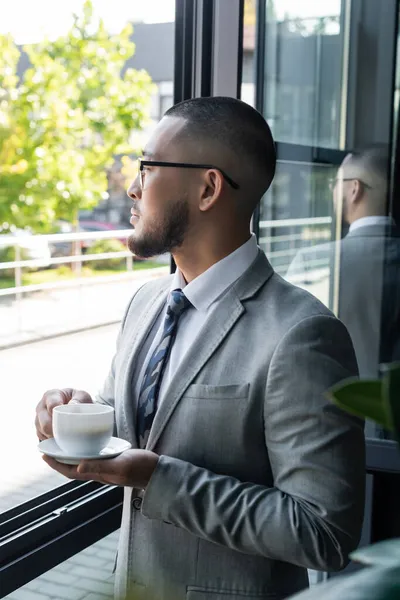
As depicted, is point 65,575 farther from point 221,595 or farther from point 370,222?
point 370,222

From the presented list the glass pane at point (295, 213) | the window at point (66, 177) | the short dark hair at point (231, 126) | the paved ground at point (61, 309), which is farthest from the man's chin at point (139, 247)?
the paved ground at point (61, 309)

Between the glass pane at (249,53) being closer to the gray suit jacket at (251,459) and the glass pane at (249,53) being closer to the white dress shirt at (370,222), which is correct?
the white dress shirt at (370,222)

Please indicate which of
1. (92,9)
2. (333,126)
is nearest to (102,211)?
(92,9)

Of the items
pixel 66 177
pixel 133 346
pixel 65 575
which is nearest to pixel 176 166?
pixel 133 346

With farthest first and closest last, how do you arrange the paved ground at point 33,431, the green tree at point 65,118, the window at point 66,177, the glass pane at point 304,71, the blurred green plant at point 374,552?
the green tree at point 65,118
the window at point 66,177
the glass pane at point 304,71
the paved ground at point 33,431
the blurred green plant at point 374,552

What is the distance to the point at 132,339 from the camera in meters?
1.54

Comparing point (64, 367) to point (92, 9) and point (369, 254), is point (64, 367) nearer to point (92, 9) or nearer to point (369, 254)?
point (369, 254)

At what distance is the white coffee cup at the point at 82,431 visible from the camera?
120 cm

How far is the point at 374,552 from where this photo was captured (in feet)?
0.98

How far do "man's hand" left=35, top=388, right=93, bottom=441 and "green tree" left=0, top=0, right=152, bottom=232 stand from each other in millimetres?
9306

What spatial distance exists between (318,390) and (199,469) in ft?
0.77

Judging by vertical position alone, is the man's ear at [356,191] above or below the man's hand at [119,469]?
above

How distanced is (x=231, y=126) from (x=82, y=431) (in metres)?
0.66

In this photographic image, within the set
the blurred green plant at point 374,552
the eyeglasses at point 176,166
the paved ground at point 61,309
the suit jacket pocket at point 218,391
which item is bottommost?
the paved ground at point 61,309
